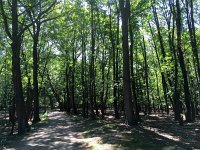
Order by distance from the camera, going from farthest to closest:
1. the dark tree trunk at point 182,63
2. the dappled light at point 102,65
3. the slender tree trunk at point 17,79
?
the dark tree trunk at point 182,63
the slender tree trunk at point 17,79
the dappled light at point 102,65

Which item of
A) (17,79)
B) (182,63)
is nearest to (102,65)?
(182,63)

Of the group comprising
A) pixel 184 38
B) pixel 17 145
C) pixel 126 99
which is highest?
pixel 184 38

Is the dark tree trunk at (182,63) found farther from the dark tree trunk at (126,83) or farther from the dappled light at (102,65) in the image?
the dark tree trunk at (126,83)

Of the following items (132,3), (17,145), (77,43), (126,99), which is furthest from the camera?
(77,43)

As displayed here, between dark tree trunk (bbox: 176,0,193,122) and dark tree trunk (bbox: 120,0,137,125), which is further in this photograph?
dark tree trunk (bbox: 176,0,193,122)

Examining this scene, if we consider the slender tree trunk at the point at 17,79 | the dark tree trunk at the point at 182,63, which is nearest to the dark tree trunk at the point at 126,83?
the slender tree trunk at the point at 17,79

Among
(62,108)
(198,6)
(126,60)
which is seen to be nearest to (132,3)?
(126,60)

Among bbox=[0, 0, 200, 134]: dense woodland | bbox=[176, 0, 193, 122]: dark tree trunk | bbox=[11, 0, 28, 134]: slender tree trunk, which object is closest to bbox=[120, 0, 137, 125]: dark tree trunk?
bbox=[0, 0, 200, 134]: dense woodland

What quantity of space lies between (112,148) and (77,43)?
36.0 meters

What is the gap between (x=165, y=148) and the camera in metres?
13.6

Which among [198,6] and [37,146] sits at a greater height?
[198,6]

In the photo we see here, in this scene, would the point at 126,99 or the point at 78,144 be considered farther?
the point at 126,99

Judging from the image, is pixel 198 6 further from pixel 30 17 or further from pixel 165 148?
pixel 165 148

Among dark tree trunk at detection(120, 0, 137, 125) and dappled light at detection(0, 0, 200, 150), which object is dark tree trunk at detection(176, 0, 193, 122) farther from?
dark tree trunk at detection(120, 0, 137, 125)
